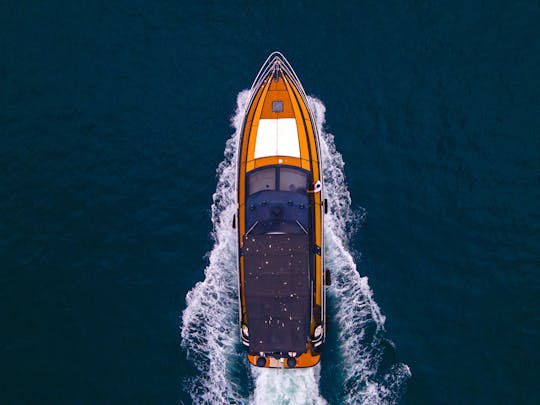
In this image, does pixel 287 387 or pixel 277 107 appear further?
pixel 277 107

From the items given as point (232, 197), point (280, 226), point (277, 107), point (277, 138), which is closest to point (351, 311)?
point (280, 226)

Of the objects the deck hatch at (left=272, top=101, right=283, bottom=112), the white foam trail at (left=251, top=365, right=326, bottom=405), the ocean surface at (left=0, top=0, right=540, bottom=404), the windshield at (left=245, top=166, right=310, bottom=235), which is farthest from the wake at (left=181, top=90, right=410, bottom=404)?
the deck hatch at (left=272, top=101, right=283, bottom=112)

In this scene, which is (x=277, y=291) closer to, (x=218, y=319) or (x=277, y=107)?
(x=218, y=319)

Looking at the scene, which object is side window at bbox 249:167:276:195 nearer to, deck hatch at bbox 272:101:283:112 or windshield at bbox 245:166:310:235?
windshield at bbox 245:166:310:235

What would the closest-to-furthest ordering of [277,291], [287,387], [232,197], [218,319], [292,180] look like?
[277,291]
[287,387]
[292,180]
[218,319]
[232,197]

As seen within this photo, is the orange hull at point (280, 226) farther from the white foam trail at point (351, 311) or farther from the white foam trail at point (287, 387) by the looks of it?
the white foam trail at point (351, 311)

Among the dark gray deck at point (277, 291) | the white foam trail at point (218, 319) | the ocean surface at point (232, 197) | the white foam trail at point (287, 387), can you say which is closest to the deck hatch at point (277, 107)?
the white foam trail at point (218, 319)
